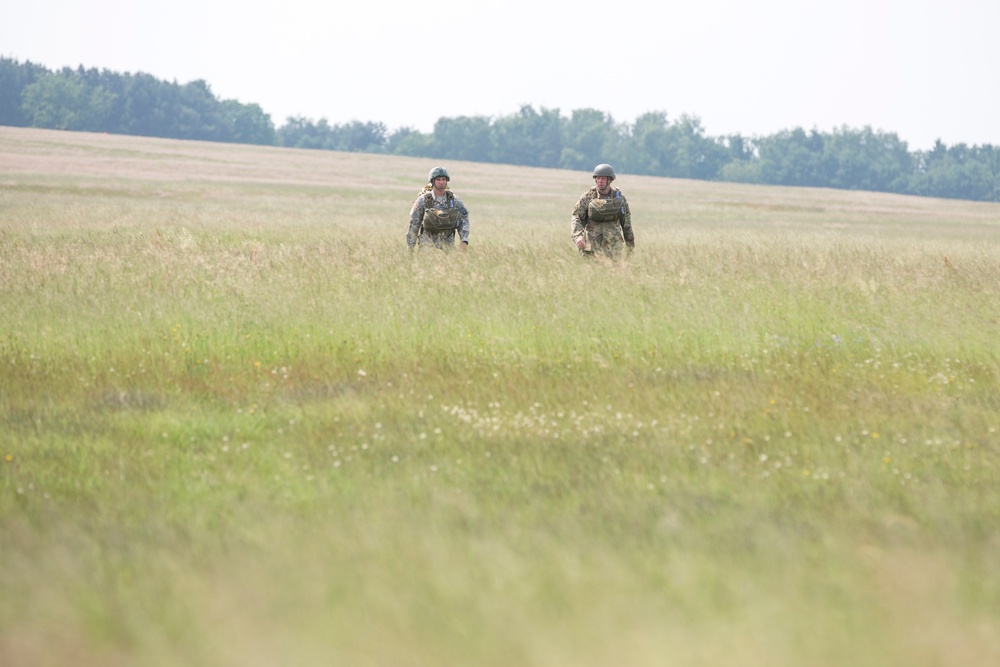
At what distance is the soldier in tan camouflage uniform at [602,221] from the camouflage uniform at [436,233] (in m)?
1.51

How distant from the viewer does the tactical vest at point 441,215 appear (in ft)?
44.4

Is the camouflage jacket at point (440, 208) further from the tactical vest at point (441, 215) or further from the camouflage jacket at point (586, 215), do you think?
the camouflage jacket at point (586, 215)

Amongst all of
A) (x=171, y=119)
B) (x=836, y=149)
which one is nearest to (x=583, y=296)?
(x=171, y=119)

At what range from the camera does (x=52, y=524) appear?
189 inches

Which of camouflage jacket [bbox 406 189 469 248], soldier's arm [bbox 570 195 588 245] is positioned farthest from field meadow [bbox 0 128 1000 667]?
camouflage jacket [bbox 406 189 469 248]

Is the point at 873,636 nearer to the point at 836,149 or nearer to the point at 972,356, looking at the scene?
the point at 972,356

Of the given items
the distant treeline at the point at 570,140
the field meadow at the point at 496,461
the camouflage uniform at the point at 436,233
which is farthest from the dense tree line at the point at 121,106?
the field meadow at the point at 496,461

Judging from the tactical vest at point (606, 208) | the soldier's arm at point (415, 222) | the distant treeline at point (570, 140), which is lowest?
the soldier's arm at point (415, 222)

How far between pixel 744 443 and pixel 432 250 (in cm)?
778

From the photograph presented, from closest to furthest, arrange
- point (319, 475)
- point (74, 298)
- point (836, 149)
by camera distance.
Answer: point (319, 475) < point (74, 298) < point (836, 149)

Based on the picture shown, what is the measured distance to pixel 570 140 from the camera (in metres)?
147

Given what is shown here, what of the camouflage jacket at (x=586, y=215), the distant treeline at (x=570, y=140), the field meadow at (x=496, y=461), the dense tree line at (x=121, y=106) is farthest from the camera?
the distant treeline at (x=570, y=140)

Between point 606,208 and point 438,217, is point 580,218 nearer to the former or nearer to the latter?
point 606,208

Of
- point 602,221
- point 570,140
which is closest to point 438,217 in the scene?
point 602,221
